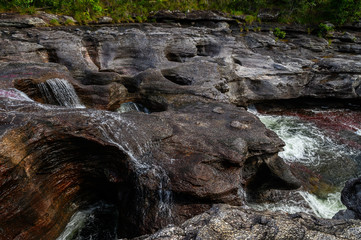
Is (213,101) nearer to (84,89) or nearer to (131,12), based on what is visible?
(84,89)

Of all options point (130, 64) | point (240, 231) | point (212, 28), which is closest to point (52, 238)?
point (240, 231)

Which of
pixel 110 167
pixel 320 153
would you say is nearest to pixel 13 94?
pixel 110 167

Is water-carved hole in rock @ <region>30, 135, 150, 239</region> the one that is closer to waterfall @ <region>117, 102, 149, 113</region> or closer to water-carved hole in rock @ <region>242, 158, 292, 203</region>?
water-carved hole in rock @ <region>242, 158, 292, 203</region>

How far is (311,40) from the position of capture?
25.1m

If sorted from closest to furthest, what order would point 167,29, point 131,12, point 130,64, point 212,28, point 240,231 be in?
point 240,231
point 130,64
point 167,29
point 212,28
point 131,12

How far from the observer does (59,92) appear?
40.8ft

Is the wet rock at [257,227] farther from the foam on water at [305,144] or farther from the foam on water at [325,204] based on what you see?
the foam on water at [305,144]

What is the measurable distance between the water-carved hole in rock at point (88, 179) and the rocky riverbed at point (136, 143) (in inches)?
1.6

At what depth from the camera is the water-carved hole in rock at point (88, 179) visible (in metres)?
7.53

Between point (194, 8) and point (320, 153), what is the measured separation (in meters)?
23.2

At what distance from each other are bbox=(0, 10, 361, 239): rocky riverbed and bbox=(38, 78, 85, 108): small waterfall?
2.6 inches

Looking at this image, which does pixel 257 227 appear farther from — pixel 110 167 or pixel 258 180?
pixel 258 180

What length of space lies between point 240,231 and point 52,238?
6974 mm

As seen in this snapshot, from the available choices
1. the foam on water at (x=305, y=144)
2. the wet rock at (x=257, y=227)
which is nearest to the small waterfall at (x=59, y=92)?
the wet rock at (x=257, y=227)
